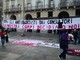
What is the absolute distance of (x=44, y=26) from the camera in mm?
26438

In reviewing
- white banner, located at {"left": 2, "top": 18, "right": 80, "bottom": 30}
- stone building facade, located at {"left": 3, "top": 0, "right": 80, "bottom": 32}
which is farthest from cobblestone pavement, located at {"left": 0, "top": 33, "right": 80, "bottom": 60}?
stone building facade, located at {"left": 3, "top": 0, "right": 80, "bottom": 32}

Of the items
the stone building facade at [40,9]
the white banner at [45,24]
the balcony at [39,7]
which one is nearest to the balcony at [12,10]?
the stone building facade at [40,9]

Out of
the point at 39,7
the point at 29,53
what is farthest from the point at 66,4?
the point at 29,53

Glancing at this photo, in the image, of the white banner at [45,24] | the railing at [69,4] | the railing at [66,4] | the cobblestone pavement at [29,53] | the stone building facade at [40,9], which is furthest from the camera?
the stone building facade at [40,9]

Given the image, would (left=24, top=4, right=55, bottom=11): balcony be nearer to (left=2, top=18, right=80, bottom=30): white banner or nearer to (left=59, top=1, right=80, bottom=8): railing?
(left=59, top=1, right=80, bottom=8): railing

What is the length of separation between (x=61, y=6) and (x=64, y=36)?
97.4 ft

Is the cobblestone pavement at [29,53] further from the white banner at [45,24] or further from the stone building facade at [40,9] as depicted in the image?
the stone building facade at [40,9]

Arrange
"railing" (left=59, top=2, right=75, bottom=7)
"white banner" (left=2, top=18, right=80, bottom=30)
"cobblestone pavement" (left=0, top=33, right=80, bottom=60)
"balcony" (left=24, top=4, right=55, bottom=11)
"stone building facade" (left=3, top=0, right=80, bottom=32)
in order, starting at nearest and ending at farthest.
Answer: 1. "cobblestone pavement" (left=0, top=33, right=80, bottom=60)
2. "white banner" (left=2, top=18, right=80, bottom=30)
3. "railing" (left=59, top=2, right=75, bottom=7)
4. "stone building facade" (left=3, top=0, right=80, bottom=32)
5. "balcony" (left=24, top=4, right=55, bottom=11)

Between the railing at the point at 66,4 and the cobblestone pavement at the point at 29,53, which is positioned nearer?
the cobblestone pavement at the point at 29,53

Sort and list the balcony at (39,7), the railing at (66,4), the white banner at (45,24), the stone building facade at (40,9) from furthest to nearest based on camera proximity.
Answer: the balcony at (39,7) → the stone building facade at (40,9) → the railing at (66,4) → the white banner at (45,24)

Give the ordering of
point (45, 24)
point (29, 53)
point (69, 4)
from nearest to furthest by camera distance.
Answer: point (29, 53)
point (45, 24)
point (69, 4)

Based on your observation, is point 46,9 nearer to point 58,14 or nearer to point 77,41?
point 58,14

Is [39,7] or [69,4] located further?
[39,7]

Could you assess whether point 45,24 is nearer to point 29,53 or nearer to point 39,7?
point 29,53
